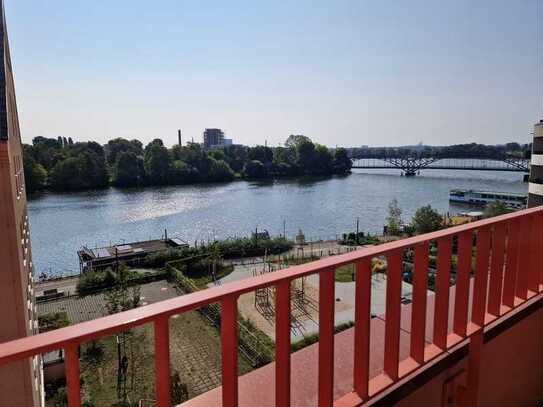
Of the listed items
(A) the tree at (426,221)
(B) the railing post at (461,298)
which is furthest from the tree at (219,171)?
(B) the railing post at (461,298)

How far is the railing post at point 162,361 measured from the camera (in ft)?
2.11

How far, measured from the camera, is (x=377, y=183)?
4434 cm

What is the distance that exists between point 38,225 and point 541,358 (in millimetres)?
27042

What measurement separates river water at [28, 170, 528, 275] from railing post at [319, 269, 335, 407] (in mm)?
18970

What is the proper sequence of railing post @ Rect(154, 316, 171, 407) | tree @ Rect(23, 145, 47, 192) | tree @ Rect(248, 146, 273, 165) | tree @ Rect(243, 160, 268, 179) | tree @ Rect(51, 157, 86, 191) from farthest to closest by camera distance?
1. tree @ Rect(248, 146, 273, 165)
2. tree @ Rect(243, 160, 268, 179)
3. tree @ Rect(51, 157, 86, 191)
4. tree @ Rect(23, 145, 47, 192)
5. railing post @ Rect(154, 316, 171, 407)

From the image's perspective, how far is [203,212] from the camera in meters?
28.2

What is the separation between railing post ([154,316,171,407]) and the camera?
64 cm

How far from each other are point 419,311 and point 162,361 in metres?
0.80

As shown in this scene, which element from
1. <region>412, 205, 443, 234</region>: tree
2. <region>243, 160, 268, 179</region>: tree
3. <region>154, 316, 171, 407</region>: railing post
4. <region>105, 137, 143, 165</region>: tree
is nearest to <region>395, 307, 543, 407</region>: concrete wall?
<region>154, 316, 171, 407</region>: railing post

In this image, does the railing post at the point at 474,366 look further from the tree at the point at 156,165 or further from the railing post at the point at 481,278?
the tree at the point at 156,165

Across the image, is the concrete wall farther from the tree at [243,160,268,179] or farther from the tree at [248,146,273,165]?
the tree at [248,146,273,165]

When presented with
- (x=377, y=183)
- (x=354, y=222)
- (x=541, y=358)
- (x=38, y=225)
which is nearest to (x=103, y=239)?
(x=38, y=225)

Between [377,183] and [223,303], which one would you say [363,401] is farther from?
[377,183]

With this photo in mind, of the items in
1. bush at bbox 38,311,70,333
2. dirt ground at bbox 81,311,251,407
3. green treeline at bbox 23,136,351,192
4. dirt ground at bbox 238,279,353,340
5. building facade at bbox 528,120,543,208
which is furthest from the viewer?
green treeline at bbox 23,136,351,192
